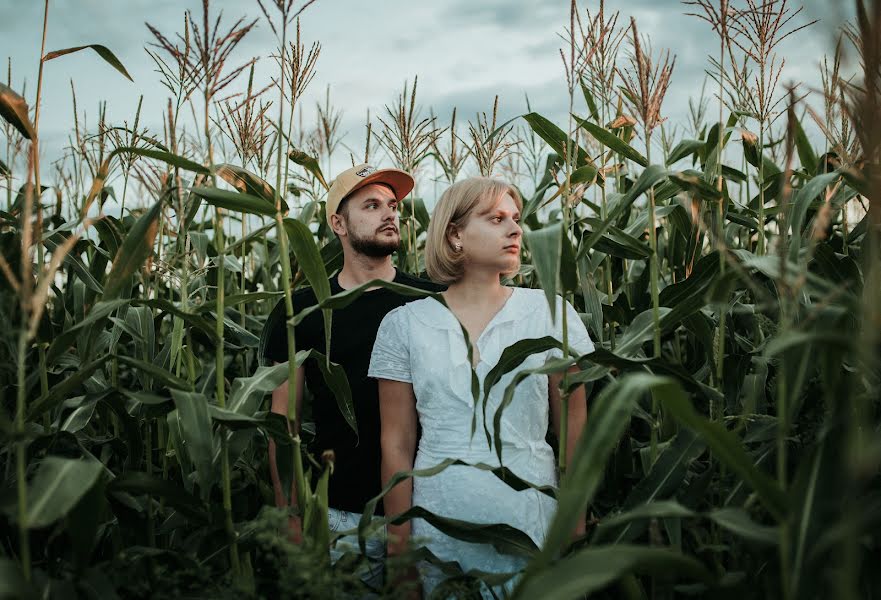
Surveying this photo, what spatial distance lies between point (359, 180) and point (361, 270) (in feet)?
1.34

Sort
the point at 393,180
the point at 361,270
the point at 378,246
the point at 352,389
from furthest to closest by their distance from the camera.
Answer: the point at 393,180, the point at 361,270, the point at 378,246, the point at 352,389

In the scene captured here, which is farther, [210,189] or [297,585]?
[210,189]

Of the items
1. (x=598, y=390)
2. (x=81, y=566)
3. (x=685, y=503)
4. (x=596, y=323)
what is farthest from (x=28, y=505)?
(x=598, y=390)

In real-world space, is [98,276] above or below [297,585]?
above

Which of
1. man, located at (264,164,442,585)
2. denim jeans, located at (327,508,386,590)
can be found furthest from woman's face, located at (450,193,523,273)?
denim jeans, located at (327,508,386,590)

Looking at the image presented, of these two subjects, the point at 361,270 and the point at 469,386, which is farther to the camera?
the point at 361,270

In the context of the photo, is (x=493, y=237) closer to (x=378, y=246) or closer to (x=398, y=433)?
(x=398, y=433)

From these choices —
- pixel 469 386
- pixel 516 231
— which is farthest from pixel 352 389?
pixel 516 231

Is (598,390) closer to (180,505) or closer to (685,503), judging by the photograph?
(685,503)

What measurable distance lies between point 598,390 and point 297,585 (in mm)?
1633

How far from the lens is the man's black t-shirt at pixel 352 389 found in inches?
115

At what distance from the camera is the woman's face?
2.46 m

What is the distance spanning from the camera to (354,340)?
10.00 ft

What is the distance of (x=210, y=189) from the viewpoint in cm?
187
